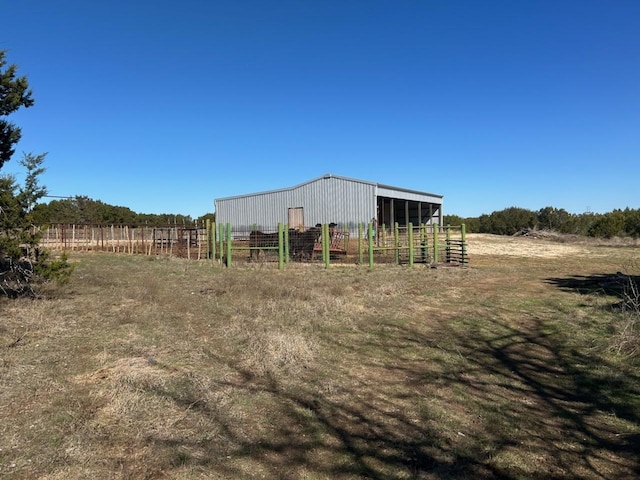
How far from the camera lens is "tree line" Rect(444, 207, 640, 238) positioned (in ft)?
125

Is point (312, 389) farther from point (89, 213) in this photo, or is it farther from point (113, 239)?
point (89, 213)

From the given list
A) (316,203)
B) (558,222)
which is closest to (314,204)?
(316,203)

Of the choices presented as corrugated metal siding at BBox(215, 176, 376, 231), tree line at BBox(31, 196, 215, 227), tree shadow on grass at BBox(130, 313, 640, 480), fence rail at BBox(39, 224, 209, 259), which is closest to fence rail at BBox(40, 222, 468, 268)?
fence rail at BBox(39, 224, 209, 259)

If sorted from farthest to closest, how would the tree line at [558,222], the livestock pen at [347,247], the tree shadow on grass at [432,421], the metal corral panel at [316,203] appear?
the tree line at [558,222] < the metal corral panel at [316,203] < the livestock pen at [347,247] < the tree shadow on grass at [432,421]

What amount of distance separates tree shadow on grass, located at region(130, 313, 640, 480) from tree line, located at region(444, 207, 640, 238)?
3808cm

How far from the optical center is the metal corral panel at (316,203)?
29983 mm

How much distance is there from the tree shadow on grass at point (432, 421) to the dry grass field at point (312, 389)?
19 mm

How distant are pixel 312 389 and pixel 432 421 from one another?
132 cm

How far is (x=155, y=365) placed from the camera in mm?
5430

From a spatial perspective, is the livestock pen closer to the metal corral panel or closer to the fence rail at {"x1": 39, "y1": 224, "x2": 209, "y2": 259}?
the fence rail at {"x1": 39, "y1": 224, "x2": 209, "y2": 259}

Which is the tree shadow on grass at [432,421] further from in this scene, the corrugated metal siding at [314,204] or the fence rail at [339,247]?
the corrugated metal siding at [314,204]

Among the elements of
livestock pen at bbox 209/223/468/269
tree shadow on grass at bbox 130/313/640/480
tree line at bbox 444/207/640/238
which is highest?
tree line at bbox 444/207/640/238

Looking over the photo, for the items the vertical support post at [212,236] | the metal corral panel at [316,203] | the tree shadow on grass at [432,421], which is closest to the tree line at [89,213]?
the metal corral panel at [316,203]

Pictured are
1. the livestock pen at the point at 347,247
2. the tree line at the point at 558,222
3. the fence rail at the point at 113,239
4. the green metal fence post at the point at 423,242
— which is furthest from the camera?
the tree line at the point at 558,222
